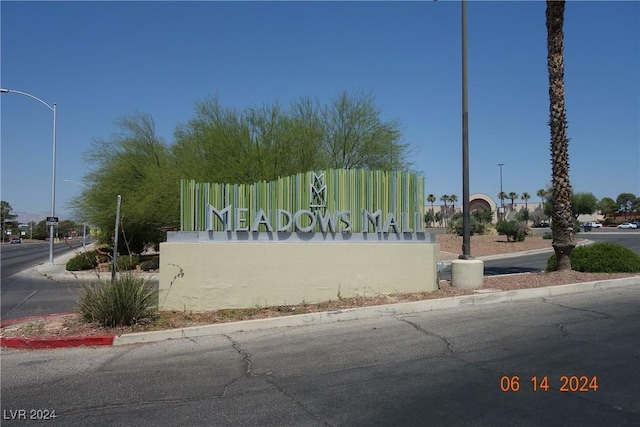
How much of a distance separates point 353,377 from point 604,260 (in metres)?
12.1

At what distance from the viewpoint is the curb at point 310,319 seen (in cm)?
828

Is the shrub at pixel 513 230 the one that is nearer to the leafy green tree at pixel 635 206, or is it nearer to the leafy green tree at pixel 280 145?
the leafy green tree at pixel 280 145

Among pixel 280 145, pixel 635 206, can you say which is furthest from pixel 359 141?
pixel 635 206

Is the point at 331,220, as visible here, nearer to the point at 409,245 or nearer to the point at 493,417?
the point at 409,245

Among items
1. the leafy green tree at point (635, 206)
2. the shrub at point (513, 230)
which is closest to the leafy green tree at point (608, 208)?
the leafy green tree at point (635, 206)

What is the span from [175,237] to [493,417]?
7263mm

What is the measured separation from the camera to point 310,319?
9586 mm

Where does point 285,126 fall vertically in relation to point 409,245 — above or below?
above

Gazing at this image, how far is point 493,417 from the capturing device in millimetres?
4855

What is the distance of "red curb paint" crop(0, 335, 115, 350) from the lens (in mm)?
8211

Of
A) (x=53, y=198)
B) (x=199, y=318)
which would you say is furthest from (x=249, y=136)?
(x=53, y=198)

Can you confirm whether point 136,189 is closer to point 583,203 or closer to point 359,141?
point 359,141
